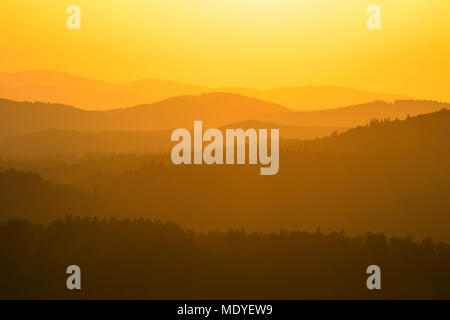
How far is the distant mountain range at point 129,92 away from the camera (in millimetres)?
5352

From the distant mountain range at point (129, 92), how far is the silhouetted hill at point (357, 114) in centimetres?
5

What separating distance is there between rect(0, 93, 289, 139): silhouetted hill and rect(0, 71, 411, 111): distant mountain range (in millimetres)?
44

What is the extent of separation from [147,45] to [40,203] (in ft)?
4.45

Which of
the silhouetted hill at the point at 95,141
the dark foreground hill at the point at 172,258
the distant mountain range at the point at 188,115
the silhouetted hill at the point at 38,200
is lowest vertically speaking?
the dark foreground hill at the point at 172,258

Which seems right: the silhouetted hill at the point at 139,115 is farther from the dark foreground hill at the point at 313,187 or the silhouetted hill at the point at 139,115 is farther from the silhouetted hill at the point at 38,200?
the silhouetted hill at the point at 38,200

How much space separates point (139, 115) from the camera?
5.44 m

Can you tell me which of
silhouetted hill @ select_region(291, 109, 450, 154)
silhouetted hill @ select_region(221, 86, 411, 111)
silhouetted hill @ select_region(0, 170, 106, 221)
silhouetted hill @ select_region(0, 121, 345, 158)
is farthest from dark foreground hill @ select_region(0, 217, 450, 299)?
silhouetted hill @ select_region(221, 86, 411, 111)

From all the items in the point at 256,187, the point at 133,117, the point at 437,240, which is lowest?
the point at 437,240

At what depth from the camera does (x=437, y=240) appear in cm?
536

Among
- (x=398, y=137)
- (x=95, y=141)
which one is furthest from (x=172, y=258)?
(x=398, y=137)

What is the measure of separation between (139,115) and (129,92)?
179 mm

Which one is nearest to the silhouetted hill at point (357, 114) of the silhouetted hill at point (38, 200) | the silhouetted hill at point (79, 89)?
the silhouetted hill at point (79, 89)
